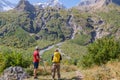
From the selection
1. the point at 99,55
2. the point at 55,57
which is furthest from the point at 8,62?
the point at 99,55

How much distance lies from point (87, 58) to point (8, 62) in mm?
11924

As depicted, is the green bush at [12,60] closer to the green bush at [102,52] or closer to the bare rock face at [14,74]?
the bare rock face at [14,74]

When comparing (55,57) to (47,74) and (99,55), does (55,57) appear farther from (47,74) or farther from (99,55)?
(99,55)

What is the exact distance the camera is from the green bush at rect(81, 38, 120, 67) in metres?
31.2

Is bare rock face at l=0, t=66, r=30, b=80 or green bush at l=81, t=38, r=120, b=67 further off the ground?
green bush at l=81, t=38, r=120, b=67

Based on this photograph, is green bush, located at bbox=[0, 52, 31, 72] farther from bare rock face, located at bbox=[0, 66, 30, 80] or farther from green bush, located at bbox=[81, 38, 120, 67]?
green bush, located at bbox=[81, 38, 120, 67]

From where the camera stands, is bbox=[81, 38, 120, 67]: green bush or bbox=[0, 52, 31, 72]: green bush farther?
bbox=[81, 38, 120, 67]: green bush

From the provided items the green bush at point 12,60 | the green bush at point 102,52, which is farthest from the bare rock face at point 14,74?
the green bush at point 102,52

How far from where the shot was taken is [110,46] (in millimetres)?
32719

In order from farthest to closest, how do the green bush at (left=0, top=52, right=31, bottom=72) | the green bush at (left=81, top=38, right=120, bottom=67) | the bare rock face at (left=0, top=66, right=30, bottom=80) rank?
the green bush at (left=81, top=38, right=120, bottom=67)
the green bush at (left=0, top=52, right=31, bottom=72)
the bare rock face at (left=0, top=66, right=30, bottom=80)

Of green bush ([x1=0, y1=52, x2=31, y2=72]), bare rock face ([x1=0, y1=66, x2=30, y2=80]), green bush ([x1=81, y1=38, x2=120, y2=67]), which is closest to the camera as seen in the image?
bare rock face ([x1=0, y1=66, x2=30, y2=80])

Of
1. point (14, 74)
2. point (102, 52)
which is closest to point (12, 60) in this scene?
point (14, 74)

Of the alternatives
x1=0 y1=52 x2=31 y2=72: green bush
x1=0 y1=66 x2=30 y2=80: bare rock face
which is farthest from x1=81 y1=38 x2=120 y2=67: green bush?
x1=0 y1=66 x2=30 y2=80: bare rock face

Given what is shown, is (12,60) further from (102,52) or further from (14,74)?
(102,52)
